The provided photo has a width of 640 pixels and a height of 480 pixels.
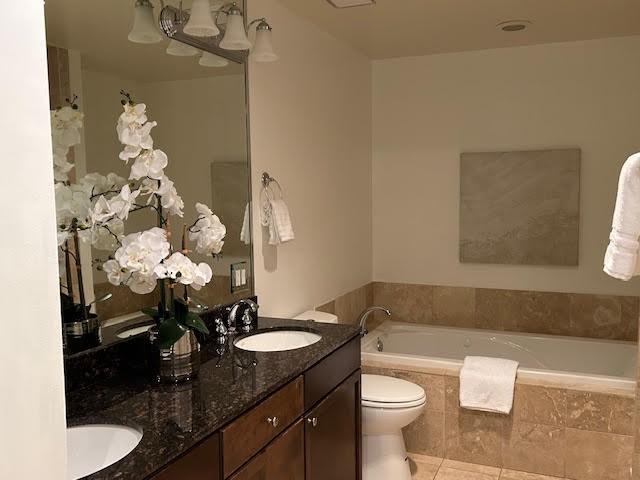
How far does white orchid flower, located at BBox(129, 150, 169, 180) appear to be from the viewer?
1.84m

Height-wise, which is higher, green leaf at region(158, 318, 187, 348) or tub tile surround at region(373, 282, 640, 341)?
green leaf at region(158, 318, 187, 348)

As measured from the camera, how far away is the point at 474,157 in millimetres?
4137

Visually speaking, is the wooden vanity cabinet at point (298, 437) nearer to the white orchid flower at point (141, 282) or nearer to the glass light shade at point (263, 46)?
the white orchid flower at point (141, 282)

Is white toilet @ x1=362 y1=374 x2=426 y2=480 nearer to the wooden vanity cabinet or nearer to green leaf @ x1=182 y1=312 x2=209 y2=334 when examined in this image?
the wooden vanity cabinet

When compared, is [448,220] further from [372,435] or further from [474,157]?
[372,435]

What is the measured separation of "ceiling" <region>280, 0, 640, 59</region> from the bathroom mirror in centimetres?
81

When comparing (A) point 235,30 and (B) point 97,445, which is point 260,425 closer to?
(B) point 97,445

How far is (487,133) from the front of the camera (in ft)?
13.5

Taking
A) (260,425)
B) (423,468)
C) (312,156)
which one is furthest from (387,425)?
(312,156)

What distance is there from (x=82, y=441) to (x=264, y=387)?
518mm

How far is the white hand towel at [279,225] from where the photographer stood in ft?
9.33

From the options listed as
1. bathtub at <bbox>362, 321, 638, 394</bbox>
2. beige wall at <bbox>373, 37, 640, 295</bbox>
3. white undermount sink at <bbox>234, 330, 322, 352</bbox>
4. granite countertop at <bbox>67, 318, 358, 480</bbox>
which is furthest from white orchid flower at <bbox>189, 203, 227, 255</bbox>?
beige wall at <bbox>373, 37, 640, 295</bbox>

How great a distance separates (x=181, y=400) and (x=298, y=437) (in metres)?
0.50

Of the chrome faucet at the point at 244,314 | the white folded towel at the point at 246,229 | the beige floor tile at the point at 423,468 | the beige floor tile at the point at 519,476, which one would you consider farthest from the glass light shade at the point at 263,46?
the beige floor tile at the point at 519,476
